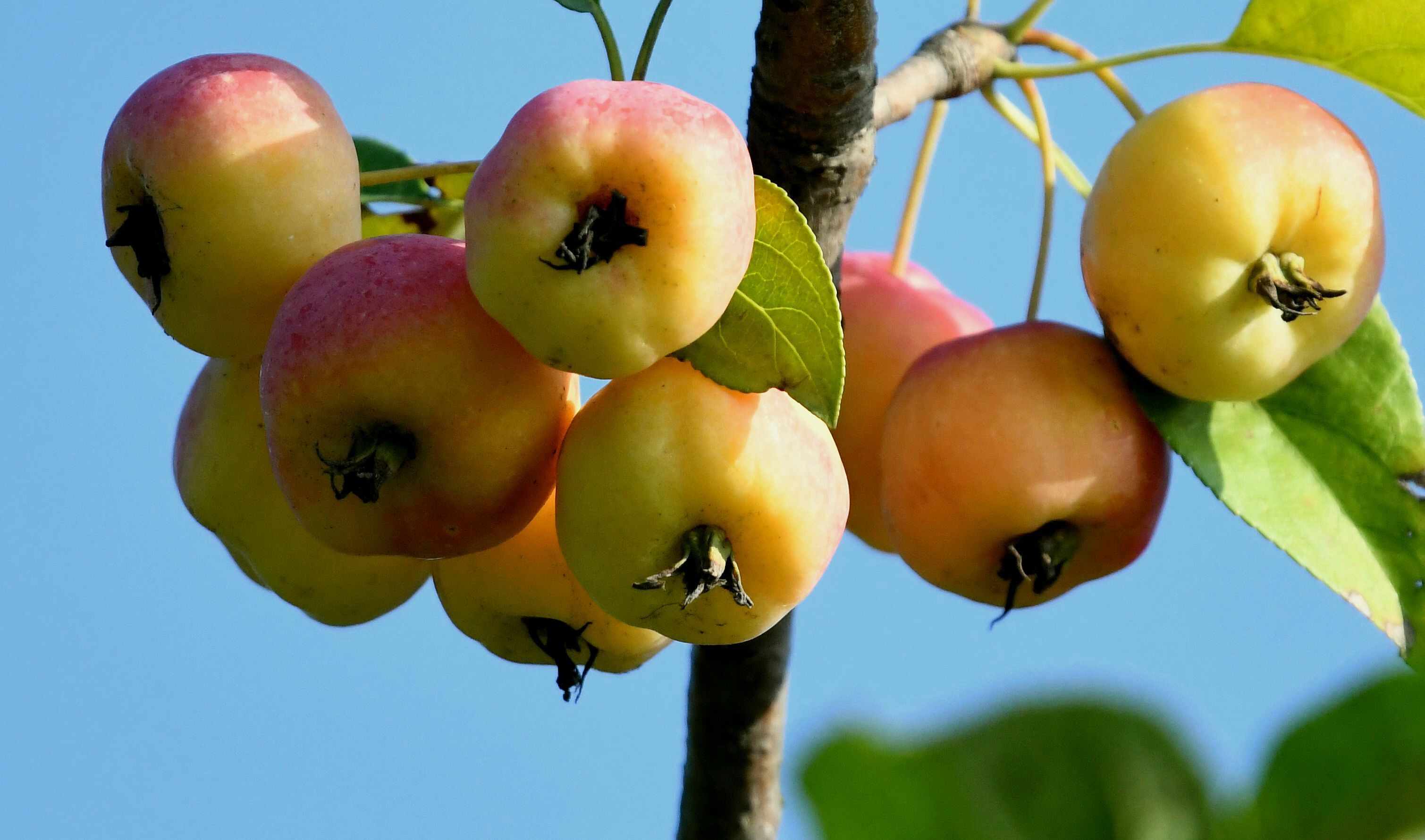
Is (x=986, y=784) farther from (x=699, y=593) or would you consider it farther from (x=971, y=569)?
(x=971, y=569)

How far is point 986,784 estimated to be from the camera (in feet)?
1.38

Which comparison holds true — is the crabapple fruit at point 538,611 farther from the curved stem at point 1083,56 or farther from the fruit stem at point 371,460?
the curved stem at point 1083,56

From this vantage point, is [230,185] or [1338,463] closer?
[230,185]

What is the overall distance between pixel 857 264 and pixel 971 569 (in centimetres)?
46

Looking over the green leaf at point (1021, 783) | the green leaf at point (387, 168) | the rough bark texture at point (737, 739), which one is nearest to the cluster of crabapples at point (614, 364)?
the rough bark texture at point (737, 739)

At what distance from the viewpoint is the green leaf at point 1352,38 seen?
1257mm

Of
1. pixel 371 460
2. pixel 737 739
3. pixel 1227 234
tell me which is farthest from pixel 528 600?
pixel 1227 234

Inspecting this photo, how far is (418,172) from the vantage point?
1104mm

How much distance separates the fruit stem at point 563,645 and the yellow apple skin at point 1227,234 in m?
0.51

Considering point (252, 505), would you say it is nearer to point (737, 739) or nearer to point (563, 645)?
point (563, 645)

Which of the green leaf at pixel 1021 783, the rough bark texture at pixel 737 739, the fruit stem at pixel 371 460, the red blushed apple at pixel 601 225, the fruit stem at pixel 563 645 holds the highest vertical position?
the green leaf at pixel 1021 783

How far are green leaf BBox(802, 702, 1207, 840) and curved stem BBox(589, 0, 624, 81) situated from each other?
73 cm

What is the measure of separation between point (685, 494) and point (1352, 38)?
0.81 m

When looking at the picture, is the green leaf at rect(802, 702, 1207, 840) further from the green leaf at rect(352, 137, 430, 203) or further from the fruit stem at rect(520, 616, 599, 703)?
the green leaf at rect(352, 137, 430, 203)
